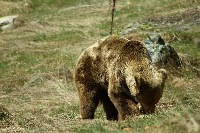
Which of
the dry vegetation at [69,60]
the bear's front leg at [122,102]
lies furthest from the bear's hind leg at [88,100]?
the bear's front leg at [122,102]

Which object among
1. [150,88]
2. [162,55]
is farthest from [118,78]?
[162,55]

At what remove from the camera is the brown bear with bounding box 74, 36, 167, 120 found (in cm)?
758

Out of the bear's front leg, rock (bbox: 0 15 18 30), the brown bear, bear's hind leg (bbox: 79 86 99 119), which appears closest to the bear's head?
the brown bear

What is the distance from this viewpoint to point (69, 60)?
19.4m

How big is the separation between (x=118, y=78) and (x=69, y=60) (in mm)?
11523

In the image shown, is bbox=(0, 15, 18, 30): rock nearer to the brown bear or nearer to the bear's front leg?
the brown bear

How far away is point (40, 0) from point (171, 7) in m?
15.5

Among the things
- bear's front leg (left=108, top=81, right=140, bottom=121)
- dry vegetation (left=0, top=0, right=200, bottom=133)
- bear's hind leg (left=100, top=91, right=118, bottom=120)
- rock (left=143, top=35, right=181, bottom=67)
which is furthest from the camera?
rock (left=143, top=35, right=181, bottom=67)

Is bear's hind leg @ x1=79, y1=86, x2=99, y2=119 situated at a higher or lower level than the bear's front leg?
lower

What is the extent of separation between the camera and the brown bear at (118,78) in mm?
7582

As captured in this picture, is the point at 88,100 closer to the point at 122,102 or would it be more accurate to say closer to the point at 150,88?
the point at 122,102

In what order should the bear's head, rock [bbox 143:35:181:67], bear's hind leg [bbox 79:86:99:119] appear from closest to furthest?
the bear's head, bear's hind leg [bbox 79:86:99:119], rock [bbox 143:35:181:67]

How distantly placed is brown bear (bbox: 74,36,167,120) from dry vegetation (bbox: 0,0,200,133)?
1.38ft

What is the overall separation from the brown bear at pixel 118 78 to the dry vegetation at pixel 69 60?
422 millimetres
